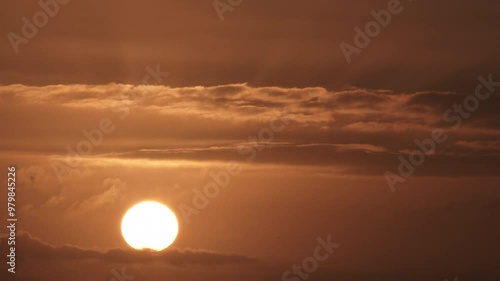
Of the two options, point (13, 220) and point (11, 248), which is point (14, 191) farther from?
point (11, 248)

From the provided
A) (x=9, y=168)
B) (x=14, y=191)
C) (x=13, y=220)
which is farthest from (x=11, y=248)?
(x=9, y=168)

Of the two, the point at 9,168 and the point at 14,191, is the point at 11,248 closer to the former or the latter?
the point at 14,191

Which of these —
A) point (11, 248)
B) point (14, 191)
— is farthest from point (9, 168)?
point (11, 248)

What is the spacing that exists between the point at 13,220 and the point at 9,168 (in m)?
4.39

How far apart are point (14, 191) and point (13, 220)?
89.5 inches

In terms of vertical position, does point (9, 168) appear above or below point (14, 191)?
above

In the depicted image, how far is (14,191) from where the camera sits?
2283 cm

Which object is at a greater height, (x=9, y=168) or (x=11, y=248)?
(x=9, y=168)

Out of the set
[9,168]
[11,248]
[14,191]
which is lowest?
[11,248]

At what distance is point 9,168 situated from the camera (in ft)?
78.4

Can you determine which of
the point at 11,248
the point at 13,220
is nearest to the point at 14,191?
the point at 13,220

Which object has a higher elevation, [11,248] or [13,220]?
[13,220]

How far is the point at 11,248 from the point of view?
2284cm

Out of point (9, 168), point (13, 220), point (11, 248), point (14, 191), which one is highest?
point (9, 168)
